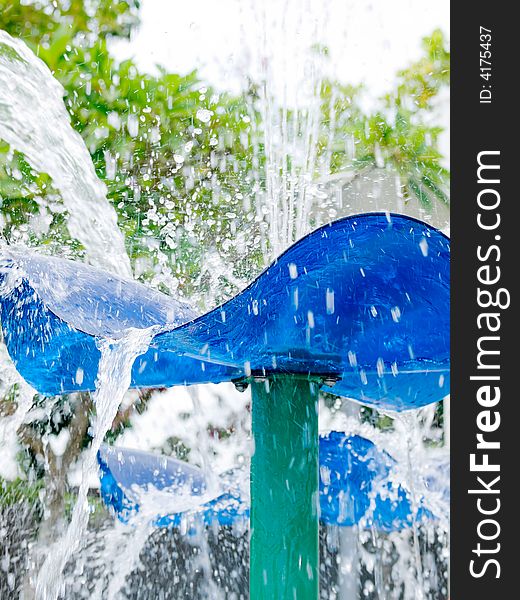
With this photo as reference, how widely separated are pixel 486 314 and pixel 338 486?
1.76 m

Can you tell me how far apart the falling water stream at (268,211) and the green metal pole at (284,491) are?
1.33 meters

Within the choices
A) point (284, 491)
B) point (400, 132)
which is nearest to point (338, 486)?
point (284, 491)

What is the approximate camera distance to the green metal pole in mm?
2383

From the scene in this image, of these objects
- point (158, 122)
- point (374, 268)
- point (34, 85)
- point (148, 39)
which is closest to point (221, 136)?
point (158, 122)

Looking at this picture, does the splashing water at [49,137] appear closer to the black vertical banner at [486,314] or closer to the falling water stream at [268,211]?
the falling water stream at [268,211]

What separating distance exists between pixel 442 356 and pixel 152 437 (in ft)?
13.5

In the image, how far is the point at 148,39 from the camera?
6.07m

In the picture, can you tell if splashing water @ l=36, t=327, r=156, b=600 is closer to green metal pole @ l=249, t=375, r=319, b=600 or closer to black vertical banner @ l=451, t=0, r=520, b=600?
green metal pole @ l=249, t=375, r=319, b=600

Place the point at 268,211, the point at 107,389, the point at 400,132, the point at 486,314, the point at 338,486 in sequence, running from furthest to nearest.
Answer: the point at 400,132
the point at 268,211
the point at 338,486
the point at 107,389
the point at 486,314

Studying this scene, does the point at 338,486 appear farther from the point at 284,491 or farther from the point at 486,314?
the point at 486,314

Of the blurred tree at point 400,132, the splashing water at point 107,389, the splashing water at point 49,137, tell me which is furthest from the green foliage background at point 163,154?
the splashing water at point 107,389

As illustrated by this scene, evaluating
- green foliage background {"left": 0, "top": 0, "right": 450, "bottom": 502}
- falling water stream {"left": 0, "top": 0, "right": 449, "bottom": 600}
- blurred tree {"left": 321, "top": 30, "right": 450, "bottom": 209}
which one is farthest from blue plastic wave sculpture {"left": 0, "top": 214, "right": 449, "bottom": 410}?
blurred tree {"left": 321, "top": 30, "right": 450, "bottom": 209}

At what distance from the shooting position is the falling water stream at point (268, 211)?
408 cm

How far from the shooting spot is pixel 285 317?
2.21 metres
